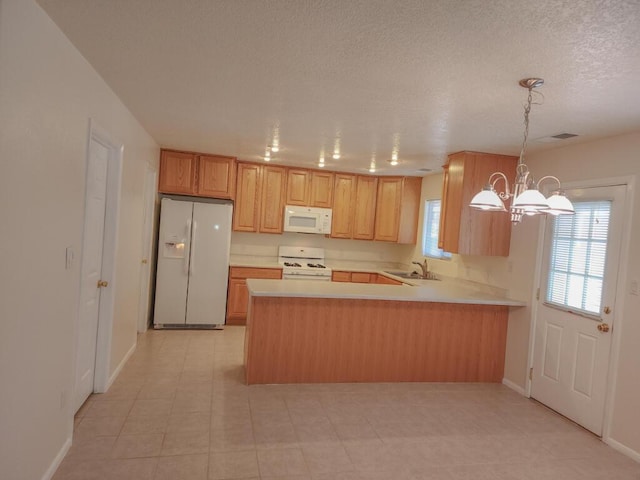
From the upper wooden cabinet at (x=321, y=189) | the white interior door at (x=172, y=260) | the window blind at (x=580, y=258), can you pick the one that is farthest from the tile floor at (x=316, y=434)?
the upper wooden cabinet at (x=321, y=189)

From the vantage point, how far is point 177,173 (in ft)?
17.6

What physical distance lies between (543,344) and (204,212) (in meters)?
4.03

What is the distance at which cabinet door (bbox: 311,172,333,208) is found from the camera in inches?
241

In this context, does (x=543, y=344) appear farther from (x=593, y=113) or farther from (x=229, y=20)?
(x=229, y=20)

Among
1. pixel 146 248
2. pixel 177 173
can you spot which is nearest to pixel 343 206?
pixel 177 173

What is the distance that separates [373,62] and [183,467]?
2.45 meters

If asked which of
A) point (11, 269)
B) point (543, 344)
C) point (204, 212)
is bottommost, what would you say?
point (543, 344)

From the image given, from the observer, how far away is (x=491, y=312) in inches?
165

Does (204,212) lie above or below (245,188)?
below

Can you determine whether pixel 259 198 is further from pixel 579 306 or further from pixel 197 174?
pixel 579 306

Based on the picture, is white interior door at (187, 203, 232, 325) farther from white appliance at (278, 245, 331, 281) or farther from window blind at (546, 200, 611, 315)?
window blind at (546, 200, 611, 315)

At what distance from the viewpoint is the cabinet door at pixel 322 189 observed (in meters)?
6.12

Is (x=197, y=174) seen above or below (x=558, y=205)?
above

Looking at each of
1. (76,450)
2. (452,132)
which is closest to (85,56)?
(76,450)
